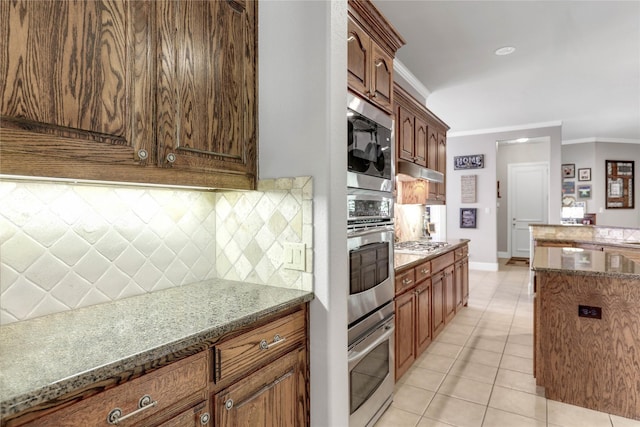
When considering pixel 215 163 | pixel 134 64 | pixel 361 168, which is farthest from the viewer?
pixel 361 168

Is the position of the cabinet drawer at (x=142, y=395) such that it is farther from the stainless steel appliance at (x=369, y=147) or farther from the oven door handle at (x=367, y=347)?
the stainless steel appliance at (x=369, y=147)

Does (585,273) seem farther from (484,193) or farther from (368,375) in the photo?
(484,193)

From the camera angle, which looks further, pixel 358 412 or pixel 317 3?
pixel 358 412

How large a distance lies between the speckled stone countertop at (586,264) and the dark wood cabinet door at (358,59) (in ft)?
5.40

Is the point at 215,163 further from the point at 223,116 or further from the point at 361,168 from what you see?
the point at 361,168

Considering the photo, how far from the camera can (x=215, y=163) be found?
56.2 inches

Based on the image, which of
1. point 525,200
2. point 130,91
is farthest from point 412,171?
point 525,200

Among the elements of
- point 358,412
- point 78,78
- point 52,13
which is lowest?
point 358,412

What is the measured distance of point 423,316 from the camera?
9.40ft

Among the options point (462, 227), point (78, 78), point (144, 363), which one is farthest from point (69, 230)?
point (462, 227)

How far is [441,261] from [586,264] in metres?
1.11

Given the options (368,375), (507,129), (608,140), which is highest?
(608,140)

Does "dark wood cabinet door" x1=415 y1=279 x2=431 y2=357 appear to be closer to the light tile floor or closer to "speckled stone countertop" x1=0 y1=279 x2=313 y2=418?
the light tile floor

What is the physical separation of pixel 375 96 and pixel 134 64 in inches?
50.7
